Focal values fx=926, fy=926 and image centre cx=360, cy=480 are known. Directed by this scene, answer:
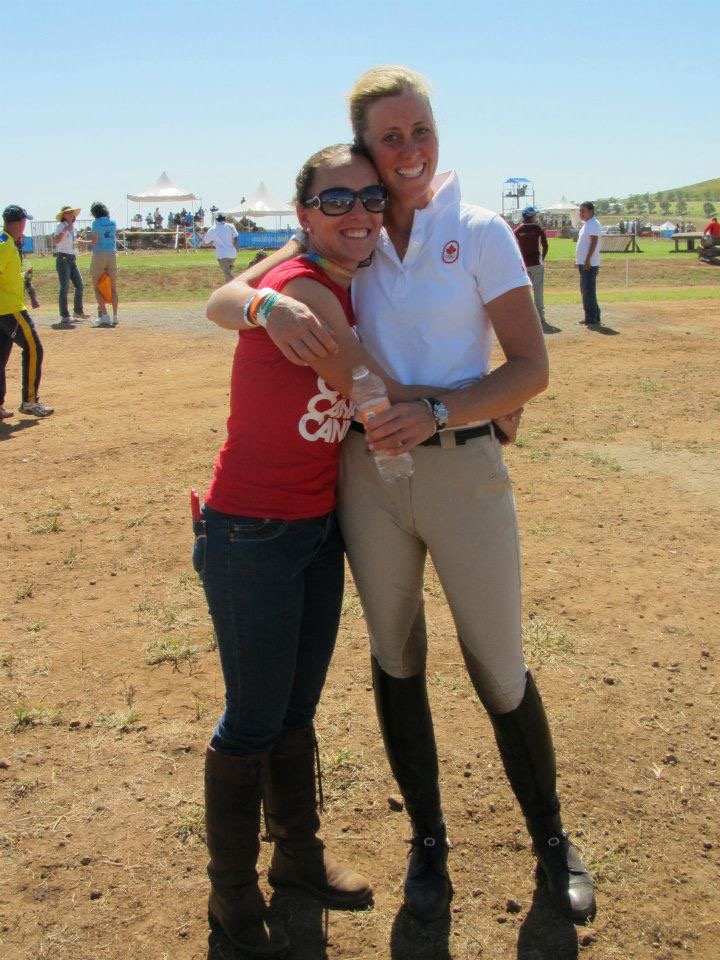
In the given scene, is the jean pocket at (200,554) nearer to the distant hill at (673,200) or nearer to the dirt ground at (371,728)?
the dirt ground at (371,728)

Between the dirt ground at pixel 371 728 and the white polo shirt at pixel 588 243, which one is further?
the white polo shirt at pixel 588 243

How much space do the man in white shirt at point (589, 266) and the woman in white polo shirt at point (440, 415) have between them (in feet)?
42.2

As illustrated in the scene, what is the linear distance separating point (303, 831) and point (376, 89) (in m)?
2.15

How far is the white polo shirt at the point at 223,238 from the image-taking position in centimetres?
1881

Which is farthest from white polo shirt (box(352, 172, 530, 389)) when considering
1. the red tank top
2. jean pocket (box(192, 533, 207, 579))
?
jean pocket (box(192, 533, 207, 579))

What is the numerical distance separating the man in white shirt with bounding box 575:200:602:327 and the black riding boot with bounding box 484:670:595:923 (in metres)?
12.9

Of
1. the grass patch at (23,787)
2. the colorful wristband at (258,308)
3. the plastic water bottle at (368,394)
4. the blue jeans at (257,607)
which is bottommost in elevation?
the grass patch at (23,787)

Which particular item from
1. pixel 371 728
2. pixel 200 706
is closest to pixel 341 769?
pixel 371 728

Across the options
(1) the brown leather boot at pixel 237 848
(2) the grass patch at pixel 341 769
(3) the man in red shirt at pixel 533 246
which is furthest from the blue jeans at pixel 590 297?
(1) the brown leather boot at pixel 237 848

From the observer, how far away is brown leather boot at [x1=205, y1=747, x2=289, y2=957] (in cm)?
252

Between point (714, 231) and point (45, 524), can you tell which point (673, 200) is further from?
point (45, 524)

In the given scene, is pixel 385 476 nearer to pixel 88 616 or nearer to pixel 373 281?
pixel 373 281

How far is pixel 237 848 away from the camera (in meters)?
2.56

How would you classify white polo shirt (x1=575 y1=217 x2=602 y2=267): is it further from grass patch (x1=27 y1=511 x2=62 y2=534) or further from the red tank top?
the red tank top
